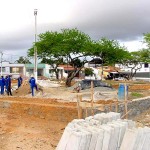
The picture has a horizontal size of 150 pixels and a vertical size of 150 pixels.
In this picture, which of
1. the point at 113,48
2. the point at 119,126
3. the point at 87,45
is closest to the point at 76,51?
the point at 87,45

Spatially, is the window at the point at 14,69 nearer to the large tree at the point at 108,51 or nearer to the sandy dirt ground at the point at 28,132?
the large tree at the point at 108,51

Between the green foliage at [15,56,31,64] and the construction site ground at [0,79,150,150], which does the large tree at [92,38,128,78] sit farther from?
the green foliage at [15,56,31,64]

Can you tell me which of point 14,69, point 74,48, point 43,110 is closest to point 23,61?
point 14,69

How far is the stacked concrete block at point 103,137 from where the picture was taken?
8.60 m

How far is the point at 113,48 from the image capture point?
35.8 metres

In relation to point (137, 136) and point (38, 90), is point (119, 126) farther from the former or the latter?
point (38, 90)

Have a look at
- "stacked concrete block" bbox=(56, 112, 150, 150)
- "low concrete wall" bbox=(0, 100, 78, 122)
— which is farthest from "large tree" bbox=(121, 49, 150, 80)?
"stacked concrete block" bbox=(56, 112, 150, 150)

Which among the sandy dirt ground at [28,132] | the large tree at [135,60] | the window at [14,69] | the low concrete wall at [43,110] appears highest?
the large tree at [135,60]

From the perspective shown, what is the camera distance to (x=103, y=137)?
8969mm

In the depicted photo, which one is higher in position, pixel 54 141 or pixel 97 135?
pixel 97 135

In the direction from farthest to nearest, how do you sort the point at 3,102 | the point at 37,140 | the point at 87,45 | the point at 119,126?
the point at 87,45 < the point at 3,102 < the point at 37,140 < the point at 119,126

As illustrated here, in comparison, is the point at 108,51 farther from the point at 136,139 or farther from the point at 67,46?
the point at 136,139

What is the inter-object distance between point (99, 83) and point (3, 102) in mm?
14354

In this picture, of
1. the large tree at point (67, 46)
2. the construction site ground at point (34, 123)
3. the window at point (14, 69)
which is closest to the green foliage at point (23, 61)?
the window at point (14, 69)
